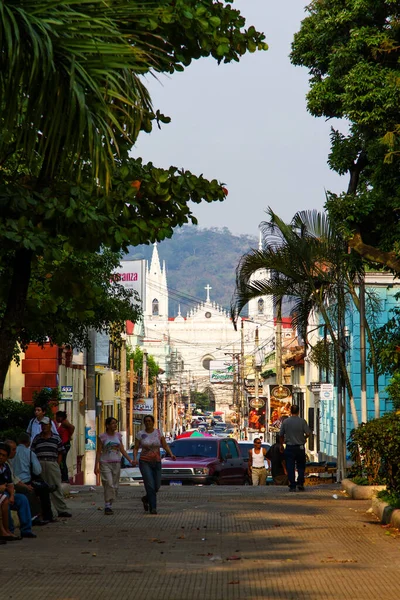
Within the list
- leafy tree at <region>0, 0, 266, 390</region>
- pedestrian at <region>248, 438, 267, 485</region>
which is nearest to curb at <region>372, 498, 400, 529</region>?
leafy tree at <region>0, 0, 266, 390</region>

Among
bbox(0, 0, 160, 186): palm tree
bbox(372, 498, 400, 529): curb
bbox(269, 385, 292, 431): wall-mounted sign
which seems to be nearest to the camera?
bbox(0, 0, 160, 186): palm tree

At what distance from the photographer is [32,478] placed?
15461 millimetres

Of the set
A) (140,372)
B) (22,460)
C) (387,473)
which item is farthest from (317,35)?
(140,372)

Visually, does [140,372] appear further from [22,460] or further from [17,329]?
[17,329]

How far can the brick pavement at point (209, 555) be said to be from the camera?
924 centimetres

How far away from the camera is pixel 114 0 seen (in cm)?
775

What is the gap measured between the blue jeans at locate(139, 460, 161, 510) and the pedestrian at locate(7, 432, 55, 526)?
66.5 inches

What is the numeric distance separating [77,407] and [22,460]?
104 ft

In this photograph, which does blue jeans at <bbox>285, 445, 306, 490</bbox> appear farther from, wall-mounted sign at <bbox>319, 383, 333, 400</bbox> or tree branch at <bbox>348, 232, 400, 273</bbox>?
wall-mounted sign at <bbox>319, 383, 333, 400</bbox>

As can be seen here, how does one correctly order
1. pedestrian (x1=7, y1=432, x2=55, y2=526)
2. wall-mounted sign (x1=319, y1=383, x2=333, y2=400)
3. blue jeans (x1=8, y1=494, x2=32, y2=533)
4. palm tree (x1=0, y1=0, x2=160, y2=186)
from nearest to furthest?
palm tree (x1=0, y1=0, x2=160, y2=186)
blue jeans (x1=8, y1=494, x2=32, y2=533)
pedestrian (x1=7, y1=432, x2=55, y2=526)
wall-mounted sign (x1=319, y1=383, x2=333, y2=400)

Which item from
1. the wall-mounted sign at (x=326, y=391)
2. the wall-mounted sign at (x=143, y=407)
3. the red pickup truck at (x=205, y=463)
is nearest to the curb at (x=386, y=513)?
the red pickup truck at (x=205, y=463)

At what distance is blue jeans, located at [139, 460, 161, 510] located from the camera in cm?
1669

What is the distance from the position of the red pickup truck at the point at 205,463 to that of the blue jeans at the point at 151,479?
7729 mm

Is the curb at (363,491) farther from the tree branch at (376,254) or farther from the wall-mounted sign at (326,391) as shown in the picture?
the wall-mounted sign at (326,391)
